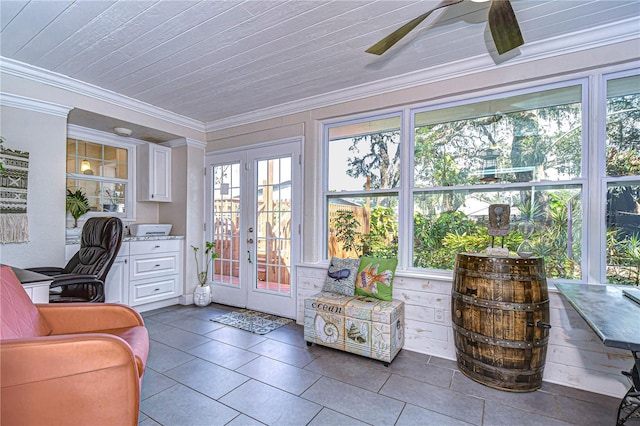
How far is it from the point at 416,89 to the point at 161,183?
3521mm

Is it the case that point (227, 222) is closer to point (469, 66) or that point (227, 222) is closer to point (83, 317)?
point (83, 317)

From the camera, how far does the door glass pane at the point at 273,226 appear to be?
3584mm

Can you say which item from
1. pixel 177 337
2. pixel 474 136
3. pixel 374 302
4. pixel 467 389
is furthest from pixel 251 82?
pixel 467 389

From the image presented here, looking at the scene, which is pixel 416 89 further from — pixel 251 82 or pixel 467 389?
pixel 467 389

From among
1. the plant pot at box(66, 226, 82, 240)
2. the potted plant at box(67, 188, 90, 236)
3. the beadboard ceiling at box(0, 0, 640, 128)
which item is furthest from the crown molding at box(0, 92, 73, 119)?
the plant pot at box(66, 226, 82, 240)

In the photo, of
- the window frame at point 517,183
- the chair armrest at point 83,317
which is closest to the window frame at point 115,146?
the chair armrest at point 83,317

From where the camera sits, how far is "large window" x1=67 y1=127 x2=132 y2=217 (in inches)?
144

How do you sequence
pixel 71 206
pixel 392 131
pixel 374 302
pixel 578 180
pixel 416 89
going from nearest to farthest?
1. pixel 578 180
2. pixel 374 302
3. pixel 416 89
4. pixel 392 131
5. pixel 71 206

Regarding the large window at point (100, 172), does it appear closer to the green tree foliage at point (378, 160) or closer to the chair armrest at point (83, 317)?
the chair armrest at point (83, 317)

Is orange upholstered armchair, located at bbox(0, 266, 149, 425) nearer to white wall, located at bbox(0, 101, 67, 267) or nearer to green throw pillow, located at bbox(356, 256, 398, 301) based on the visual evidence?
white wall, located at bbox(0, 101, 67, 267)

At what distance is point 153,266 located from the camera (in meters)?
3.76

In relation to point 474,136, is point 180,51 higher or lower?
higher

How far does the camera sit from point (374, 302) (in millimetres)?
2576

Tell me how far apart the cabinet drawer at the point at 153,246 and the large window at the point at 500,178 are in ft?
7.13
